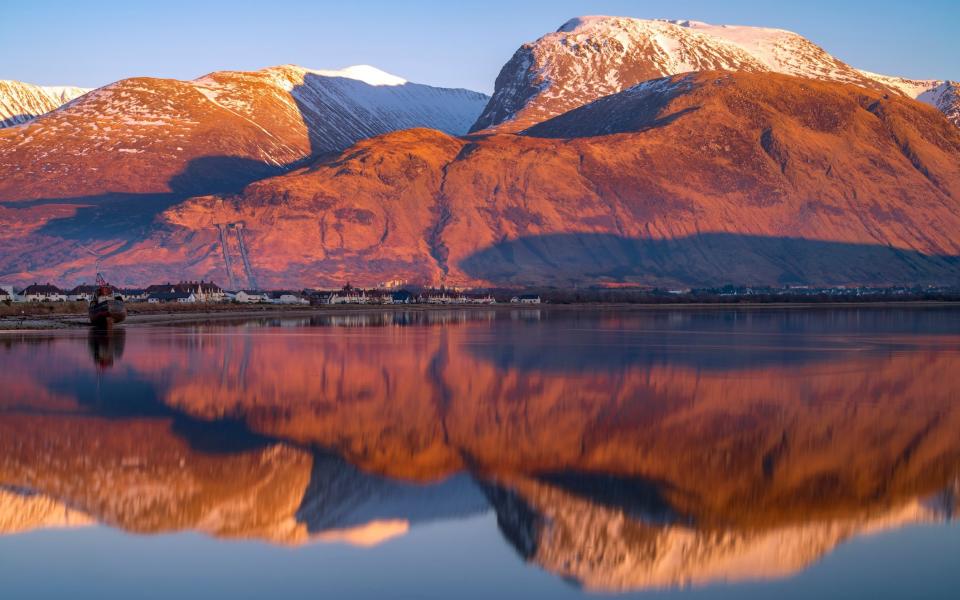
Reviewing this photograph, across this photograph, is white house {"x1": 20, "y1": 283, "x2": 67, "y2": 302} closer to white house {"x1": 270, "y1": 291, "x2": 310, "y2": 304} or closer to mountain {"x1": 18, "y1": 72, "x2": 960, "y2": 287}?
white house {"x1": 270, "y1": 291, "x2": 310, "y2": 304}

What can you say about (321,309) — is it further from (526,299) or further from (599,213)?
(599,213)

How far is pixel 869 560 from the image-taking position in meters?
14.3

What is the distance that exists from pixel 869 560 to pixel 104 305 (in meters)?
57.3

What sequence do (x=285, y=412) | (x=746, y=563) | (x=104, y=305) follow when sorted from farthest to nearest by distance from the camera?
(x=104, y=305)
(x=285, y=412)
(x=746, y=563)

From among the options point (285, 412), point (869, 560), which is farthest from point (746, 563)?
point (285, 412)

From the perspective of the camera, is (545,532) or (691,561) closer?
(691,561)

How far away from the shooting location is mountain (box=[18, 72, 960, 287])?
151 meters

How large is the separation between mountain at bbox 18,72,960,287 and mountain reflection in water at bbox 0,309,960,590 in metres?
109

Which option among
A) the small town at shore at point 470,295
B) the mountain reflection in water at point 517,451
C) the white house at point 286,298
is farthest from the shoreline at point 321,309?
the mountain reflection in water at point 517,451

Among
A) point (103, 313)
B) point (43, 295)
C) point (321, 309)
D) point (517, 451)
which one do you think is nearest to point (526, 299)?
point (321, 309)

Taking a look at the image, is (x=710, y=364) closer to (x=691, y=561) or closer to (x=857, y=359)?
(x=857, y=359)

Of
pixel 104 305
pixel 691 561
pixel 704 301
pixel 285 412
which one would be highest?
pixel 691 561

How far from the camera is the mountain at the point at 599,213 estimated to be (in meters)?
151

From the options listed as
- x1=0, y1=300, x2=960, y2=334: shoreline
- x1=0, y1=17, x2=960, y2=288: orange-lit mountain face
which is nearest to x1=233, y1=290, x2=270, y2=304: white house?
x1=0, y1=300, x2=960, y2=334: shoreline
